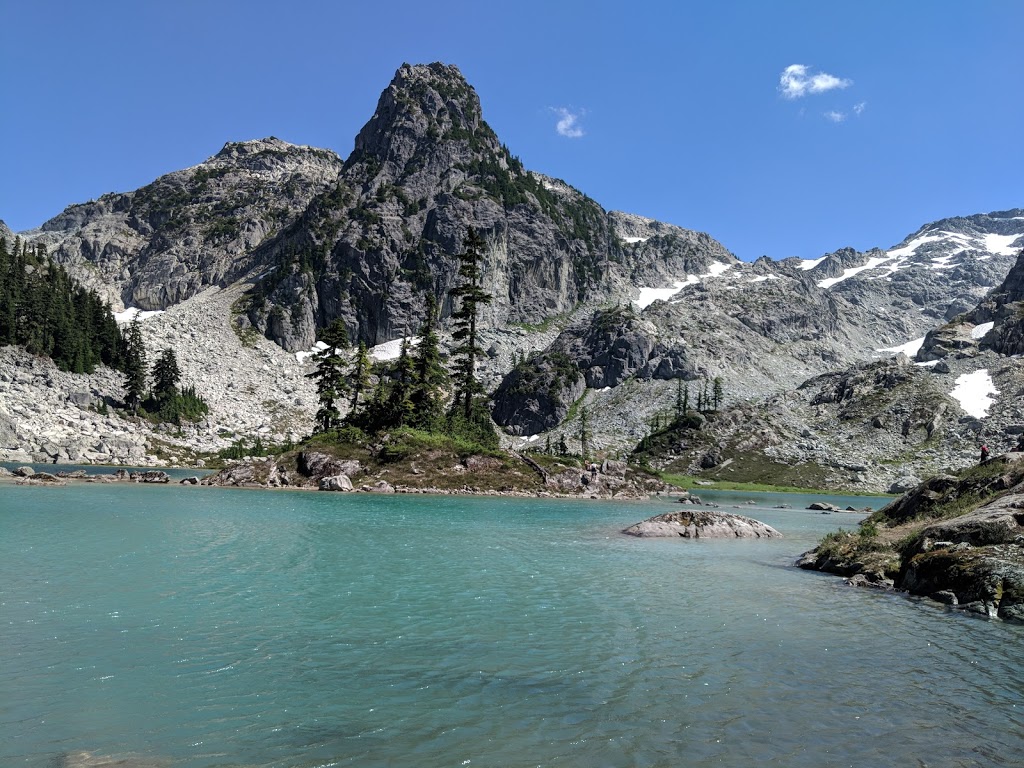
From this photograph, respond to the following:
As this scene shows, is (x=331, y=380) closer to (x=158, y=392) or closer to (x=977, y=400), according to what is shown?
(x=158, y=392)

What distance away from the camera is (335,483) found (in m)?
63.0

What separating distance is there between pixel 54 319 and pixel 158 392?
26438 mm

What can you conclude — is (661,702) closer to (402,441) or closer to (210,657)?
(210,657)

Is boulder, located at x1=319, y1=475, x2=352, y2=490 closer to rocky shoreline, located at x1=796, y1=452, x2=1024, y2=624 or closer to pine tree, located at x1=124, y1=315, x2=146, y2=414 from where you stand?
rocky shoreline, located at x1=796, y1=452, x2=1024, y2=624

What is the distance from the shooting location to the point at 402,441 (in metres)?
71.3

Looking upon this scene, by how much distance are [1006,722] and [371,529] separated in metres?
28.1

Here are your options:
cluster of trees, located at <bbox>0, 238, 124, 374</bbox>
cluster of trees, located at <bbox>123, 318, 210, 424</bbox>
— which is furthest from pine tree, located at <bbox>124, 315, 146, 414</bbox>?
cluster of trees, located at <bbox>0, 238, 124, 374</bbox>

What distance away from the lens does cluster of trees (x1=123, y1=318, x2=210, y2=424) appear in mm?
138125

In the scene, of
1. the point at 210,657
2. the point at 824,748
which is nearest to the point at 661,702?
the point at 824,748

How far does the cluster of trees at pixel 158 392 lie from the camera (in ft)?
453

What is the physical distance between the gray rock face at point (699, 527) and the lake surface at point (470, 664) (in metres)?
13.6

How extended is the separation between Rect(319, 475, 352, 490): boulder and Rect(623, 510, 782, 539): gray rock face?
3503cm

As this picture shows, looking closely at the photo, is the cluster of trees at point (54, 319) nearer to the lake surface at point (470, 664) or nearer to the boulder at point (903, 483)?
the lake surface at point (470, 664)

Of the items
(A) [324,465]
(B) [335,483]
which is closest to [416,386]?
(A) [324,465]
